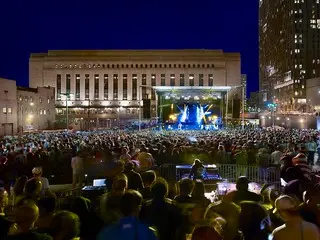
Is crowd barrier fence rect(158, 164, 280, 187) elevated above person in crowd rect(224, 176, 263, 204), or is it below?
below

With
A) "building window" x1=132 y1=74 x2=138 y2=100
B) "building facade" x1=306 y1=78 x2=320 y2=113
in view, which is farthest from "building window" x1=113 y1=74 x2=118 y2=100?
"building facade" x1=306 y1=78 x2=320 y2=113

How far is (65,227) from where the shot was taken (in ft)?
16.6

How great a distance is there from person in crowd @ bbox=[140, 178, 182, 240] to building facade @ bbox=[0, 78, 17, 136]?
175 feet

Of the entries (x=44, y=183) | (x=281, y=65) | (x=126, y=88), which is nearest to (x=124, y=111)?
(x=126, y=88)

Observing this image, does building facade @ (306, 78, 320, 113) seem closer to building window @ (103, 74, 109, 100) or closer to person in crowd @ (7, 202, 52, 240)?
building window @ (103, 74, 109, 100)

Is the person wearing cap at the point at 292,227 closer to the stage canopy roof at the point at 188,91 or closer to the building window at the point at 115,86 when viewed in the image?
the stage canopy roof at the point at 188,91

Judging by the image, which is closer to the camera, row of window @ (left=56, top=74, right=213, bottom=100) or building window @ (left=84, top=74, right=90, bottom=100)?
row of window @ (left=56, top=74, right=213, bottom=100)

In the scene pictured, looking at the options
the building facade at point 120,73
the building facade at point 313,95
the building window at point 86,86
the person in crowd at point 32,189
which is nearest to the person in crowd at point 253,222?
the person in crowd at point 32,189

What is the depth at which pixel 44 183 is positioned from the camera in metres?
9.40

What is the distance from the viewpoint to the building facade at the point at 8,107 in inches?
2223

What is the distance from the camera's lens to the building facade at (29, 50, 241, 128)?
107625mm

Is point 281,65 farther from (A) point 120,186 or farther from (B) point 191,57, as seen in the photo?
(A) point 120,186

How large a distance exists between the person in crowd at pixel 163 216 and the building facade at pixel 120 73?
329 feet

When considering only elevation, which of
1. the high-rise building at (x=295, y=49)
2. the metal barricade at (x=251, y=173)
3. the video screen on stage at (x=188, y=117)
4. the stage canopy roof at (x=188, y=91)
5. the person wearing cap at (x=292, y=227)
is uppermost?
the high-rise building at (x=295, y=49)
